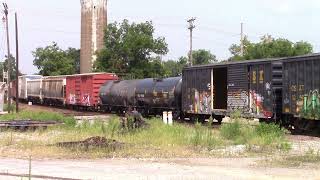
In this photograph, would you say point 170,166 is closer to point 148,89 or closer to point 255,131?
point 255,131

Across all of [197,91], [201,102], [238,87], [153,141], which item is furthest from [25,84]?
[153,141]

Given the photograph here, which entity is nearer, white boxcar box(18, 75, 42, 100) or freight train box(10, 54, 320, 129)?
freight train box(10, 54, 320, 129)

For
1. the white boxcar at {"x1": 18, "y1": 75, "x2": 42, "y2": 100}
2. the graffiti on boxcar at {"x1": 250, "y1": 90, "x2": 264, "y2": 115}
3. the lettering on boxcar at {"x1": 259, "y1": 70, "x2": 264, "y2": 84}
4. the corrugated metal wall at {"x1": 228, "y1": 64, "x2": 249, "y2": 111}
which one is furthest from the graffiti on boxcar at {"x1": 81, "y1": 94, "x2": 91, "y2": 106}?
the lettering on boxcar at {"x1": 259, "y1": 70, "x2": 264, "y2": 84}

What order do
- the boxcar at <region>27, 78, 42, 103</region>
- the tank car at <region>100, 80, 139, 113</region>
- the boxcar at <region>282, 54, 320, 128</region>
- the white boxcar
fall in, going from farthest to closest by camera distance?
1. the white boxcar
2. the boxcar at <region>27, 78, 42, 103</region>
3. the tank car at <region>100, 80, 139, 113</region>
4. the boxcar at <region>282, 54, 320, 128</region>

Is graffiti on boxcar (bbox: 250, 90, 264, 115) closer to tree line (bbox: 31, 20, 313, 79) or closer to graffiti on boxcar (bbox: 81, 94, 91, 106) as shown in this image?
graffiti on boxcar (bbox: 81, 94, 91, 106)

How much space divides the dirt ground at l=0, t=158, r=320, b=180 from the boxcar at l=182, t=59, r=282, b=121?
1101 centimetres

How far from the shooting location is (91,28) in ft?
299

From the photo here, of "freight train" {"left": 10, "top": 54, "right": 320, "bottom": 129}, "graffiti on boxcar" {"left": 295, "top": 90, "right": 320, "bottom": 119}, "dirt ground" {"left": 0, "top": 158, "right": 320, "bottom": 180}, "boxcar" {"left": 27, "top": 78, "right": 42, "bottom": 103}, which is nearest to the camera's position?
"dirt ground" {"left": 0, "top": 158, "right": 320, "bottom": 180}

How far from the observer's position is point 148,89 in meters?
38.2

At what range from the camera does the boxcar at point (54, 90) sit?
58312 millimetres

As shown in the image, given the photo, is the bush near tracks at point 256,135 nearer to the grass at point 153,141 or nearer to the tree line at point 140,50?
the grass at point 153,141

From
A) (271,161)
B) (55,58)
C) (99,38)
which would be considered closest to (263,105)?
(271,161)

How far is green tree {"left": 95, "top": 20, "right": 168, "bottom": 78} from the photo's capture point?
226ft

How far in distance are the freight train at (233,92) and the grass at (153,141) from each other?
323 cm
